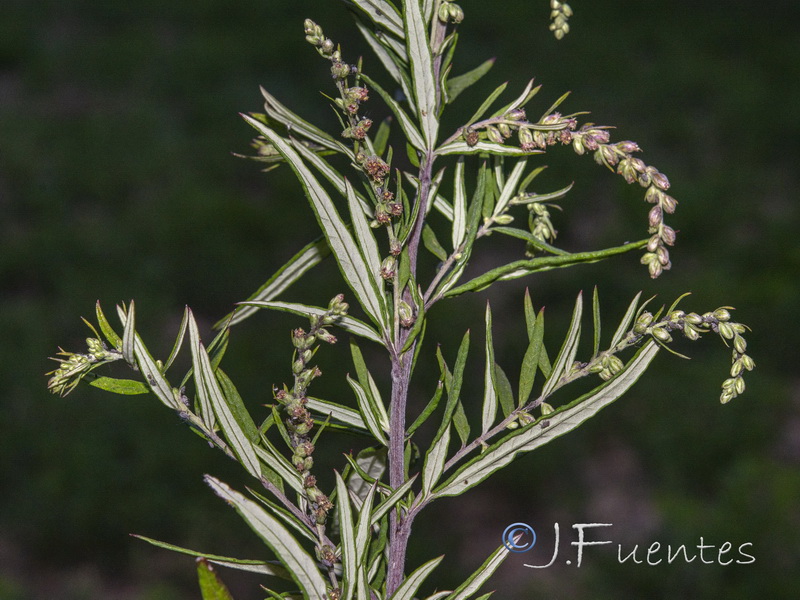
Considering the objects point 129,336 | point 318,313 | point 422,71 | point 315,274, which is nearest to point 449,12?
point 422,71

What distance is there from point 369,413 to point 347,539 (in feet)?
0.42

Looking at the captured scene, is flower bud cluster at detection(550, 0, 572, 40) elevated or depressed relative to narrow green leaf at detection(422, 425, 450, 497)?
elevated

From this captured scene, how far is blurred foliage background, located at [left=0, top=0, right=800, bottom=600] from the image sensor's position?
261cm

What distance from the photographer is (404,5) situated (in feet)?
2.18

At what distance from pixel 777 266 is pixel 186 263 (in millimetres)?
2578

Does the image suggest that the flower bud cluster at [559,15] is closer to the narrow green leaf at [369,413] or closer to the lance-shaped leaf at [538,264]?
the lance-shaped leaf at [538,264]

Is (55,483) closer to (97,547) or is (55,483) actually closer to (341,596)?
(97,547)

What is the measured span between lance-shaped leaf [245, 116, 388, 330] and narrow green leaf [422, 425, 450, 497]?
0.12 metres

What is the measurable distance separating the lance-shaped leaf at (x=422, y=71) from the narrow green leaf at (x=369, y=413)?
23 centimetres

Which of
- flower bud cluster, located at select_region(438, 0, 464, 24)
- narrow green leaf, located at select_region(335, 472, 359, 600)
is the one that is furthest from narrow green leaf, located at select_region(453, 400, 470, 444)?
flower bud cluster, located at select_region(438, 0, 464, 24)

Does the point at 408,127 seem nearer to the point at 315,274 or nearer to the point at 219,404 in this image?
the point at 219,404

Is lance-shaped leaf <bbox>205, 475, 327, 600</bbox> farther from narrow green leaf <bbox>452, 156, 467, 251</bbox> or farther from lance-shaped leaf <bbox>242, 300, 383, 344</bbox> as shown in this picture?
narrow green leaf <bbox>452, 156, 467, 251</bbox>

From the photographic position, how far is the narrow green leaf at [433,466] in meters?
0.70

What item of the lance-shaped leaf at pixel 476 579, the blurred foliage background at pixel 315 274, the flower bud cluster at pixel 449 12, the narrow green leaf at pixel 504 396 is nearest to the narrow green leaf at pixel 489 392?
the narrow green leaf at pixel 504 396
